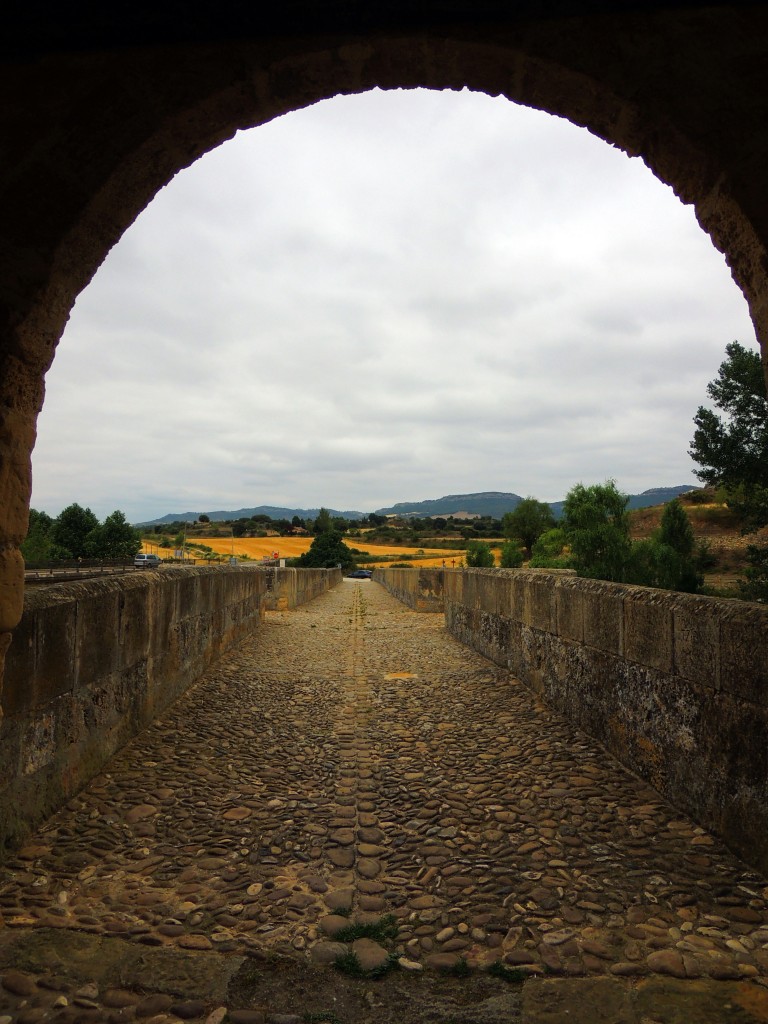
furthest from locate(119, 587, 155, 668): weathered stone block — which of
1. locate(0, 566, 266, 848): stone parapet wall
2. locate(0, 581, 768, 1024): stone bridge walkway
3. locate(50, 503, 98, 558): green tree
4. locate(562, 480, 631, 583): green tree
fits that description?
locate(50, 503, 98, 558): green tree

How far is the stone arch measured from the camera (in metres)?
2.00

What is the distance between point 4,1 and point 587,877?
3.86 meters

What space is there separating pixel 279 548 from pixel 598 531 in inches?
1717

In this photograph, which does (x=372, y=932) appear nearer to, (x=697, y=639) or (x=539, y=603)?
(x=697, y=639)

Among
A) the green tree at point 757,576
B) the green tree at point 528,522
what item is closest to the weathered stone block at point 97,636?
the green tree at point 757,576

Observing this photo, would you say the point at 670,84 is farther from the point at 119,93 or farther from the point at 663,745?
the point at 663,745

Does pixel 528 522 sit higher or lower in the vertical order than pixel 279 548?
higher

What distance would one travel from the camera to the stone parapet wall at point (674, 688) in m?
2.68

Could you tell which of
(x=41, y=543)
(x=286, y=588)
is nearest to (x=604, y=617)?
(x=286, y=588)

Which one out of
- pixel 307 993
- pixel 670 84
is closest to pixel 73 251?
pixel 670 84

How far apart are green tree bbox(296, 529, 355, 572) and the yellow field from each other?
3.90 metres

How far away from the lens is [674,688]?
10.9 ft

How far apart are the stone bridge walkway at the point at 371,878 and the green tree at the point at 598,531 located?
34.4 metres

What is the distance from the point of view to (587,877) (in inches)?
104
